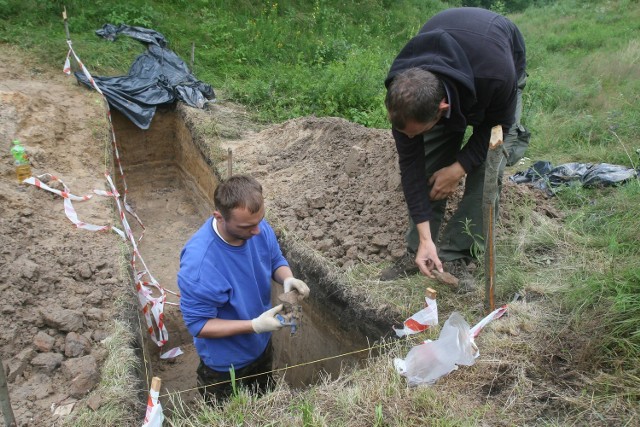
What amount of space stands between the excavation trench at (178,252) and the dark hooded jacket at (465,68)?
1246 mm

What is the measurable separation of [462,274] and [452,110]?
125 centimetres

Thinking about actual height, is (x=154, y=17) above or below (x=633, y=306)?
below

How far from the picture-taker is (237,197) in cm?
241

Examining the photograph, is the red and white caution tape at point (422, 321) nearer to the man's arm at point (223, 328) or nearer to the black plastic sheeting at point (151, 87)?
the man's arm at point (223, 328)

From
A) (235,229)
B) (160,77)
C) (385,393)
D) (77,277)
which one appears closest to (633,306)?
(385,393)

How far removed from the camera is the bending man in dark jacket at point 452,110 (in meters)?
2.41

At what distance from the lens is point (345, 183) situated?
15.9 ft

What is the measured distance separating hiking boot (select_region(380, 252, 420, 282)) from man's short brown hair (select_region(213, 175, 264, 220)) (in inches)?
56.6

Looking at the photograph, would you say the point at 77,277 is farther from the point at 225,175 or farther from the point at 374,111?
the point at 374,111

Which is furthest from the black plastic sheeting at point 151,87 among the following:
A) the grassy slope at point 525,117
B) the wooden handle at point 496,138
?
the wooden handle at point 496,138

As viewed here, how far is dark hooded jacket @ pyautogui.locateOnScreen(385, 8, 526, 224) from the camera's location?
2.53 metres

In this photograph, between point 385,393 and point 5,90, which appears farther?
point 5,90

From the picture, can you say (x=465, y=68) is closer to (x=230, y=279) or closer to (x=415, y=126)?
(x=415, y=126)

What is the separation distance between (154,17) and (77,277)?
7.18 metres
